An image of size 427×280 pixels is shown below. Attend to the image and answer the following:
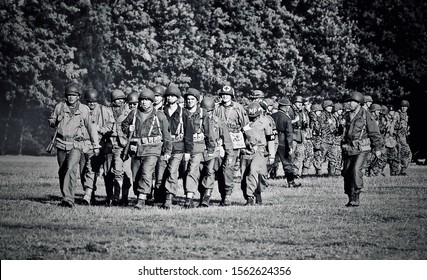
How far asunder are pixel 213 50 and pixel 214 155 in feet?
111

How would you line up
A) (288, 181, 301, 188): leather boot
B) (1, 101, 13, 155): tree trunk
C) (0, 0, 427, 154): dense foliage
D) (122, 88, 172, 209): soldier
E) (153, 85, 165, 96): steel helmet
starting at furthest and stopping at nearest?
(0, 0, 427, 154): dense foliage < (1, 101, 13, 155): tree trunk < (288, 181, 301, 188): leather boot < (153, 85, 165, 96): steel helmet < (122, 88, 172, 209): soldier

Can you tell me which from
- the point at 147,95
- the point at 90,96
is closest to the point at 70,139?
the point at 147,95

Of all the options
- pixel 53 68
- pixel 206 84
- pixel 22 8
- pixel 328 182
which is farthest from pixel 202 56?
pixel 328 182

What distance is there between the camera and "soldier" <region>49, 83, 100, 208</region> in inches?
669

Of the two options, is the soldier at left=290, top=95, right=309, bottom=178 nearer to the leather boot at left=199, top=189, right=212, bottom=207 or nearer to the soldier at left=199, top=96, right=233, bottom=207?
the soldier at left=199, top=96, right=233, bottom=207

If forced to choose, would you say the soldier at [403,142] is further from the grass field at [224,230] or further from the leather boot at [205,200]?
the leather boot at [205,200]

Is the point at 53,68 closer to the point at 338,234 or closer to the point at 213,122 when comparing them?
the point at 213,122

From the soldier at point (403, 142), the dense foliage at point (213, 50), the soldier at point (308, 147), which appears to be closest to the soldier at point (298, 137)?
the soldier at point (308, 147)

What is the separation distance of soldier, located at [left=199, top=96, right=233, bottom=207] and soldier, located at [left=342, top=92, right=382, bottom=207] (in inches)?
89.7

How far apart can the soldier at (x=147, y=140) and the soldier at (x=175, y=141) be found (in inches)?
12.0

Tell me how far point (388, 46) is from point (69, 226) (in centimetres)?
3003

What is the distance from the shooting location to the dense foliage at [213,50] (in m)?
38.7

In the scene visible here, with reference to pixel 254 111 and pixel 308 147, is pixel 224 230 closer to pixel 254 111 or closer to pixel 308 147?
pixel 254 111

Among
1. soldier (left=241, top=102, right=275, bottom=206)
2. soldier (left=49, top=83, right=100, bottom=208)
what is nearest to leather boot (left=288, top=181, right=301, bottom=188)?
soldier (left=241, top=102, right=275, bottom=206)
